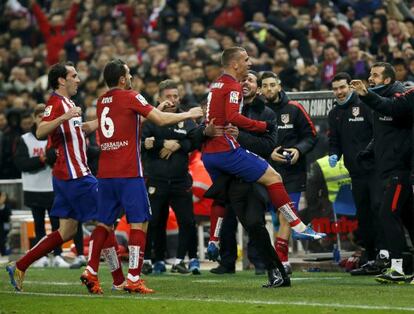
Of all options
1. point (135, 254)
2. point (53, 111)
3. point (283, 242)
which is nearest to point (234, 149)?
point (135, 254)

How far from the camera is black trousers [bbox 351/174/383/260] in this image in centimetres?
1504

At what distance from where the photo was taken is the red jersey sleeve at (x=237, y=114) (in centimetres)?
1254

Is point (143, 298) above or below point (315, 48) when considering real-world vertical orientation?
below

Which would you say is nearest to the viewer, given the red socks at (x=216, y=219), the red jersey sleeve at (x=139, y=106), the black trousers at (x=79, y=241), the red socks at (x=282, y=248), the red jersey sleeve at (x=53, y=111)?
the red jersey sleeve at (x=139, y=106)

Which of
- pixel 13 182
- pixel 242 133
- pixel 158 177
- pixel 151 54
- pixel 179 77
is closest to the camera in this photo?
pixel 242 133

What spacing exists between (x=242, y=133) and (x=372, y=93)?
1.55 meters

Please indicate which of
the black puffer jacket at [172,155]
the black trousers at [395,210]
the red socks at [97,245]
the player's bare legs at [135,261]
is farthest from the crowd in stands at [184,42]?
the player's bare legs at [135,261]

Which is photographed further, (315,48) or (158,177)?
(315,48)

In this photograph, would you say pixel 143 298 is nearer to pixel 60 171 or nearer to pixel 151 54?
pixel 60 171

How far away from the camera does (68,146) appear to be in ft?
43.1

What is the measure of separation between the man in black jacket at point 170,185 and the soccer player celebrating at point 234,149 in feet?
10.0

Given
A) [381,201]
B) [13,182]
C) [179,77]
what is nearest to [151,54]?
[179,77]

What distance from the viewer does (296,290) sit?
12.5 meters

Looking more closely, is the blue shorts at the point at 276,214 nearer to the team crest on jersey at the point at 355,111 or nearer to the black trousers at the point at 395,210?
the team crest on jersey at the point at 355,111
